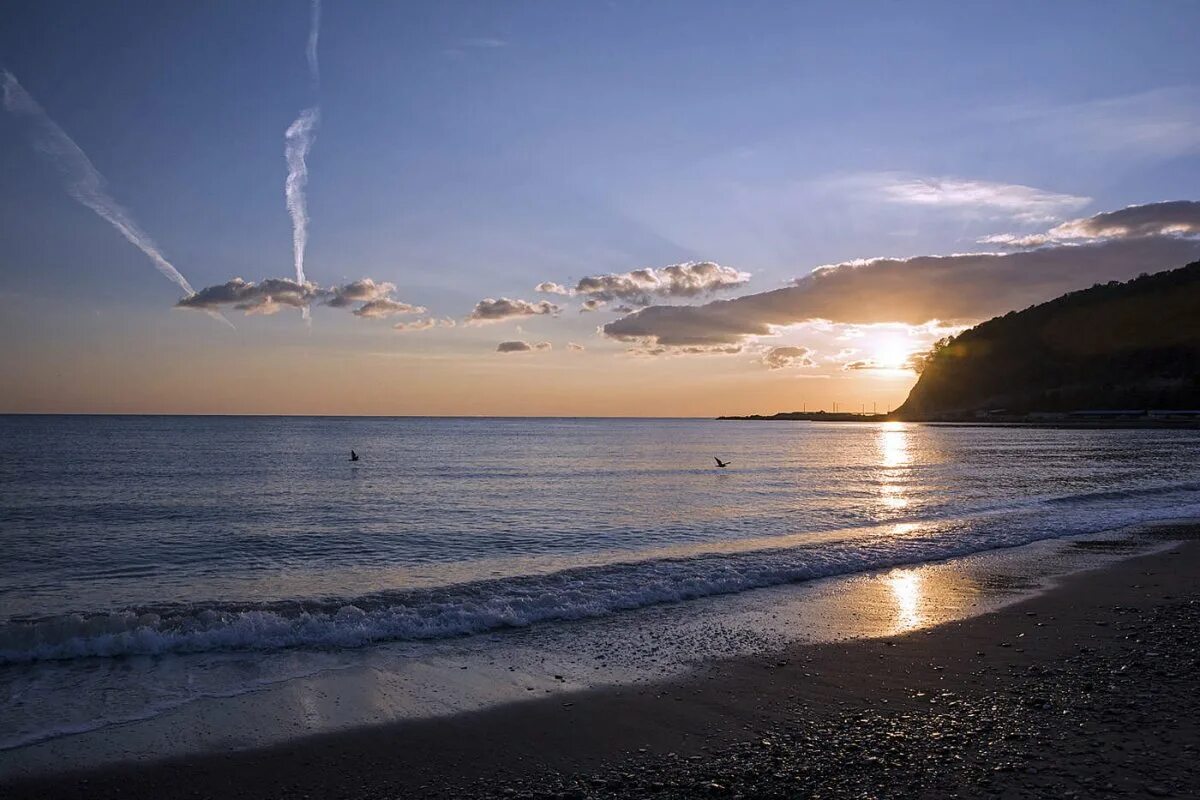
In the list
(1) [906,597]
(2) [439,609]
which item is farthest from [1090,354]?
(2) [439,609]

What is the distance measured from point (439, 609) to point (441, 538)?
862 centimetres

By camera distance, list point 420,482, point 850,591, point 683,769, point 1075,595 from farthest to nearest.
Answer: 1. point 420,482
2. point 850,591
3. point 1075,595
4. point 683,769

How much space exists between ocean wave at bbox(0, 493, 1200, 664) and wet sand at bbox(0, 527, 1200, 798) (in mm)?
3490

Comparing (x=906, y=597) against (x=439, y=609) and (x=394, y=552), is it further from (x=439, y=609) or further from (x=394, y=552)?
(x=394, y=552)

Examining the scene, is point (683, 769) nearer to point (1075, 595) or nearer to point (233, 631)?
point (233, 631)

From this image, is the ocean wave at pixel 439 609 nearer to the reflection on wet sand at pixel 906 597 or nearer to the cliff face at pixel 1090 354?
the reflection on wet sand at pixel 906 597

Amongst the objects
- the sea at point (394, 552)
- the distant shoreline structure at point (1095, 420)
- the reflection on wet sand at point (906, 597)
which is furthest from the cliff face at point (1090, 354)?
the reflection on wet sand at point (906, 597)

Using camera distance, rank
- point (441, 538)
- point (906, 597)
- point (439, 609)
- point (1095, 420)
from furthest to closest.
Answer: point (1095, 420)
point (441, 538)
point (906, 597)
point (439, 609)

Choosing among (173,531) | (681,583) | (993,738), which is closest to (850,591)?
(681,583)

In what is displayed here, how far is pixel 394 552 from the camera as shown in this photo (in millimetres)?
18438

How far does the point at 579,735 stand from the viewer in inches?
279

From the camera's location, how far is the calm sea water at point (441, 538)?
11.7 m

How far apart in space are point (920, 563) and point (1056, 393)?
16129 cm

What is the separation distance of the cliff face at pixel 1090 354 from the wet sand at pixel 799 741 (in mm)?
160395
